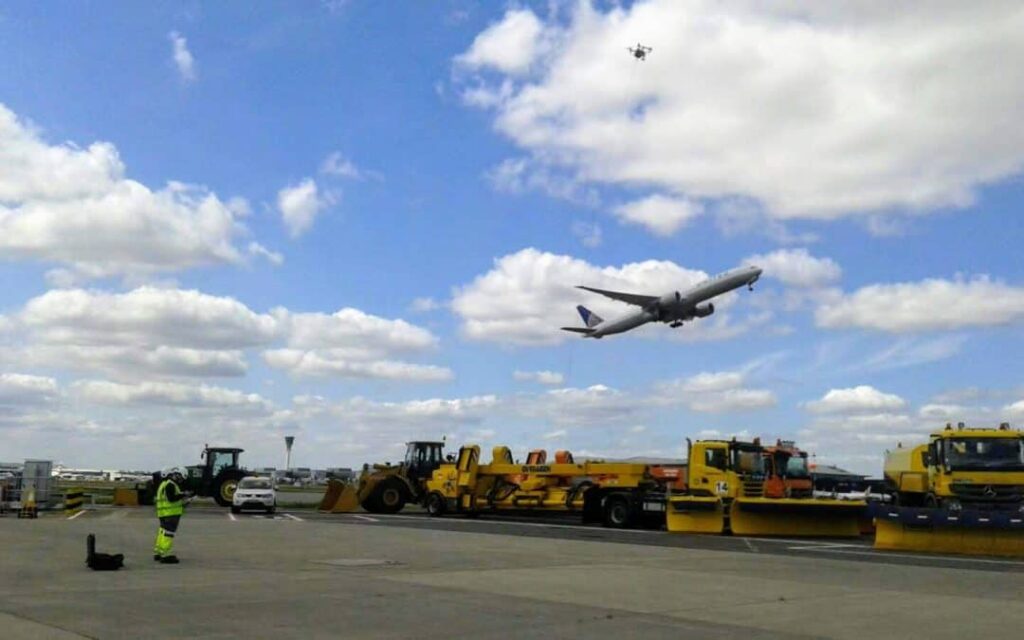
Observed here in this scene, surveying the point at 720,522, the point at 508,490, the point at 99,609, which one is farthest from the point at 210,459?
the point at 99,609

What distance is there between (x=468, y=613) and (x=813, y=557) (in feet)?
34.6

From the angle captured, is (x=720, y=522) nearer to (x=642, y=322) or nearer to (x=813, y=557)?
(x=813, y=557)

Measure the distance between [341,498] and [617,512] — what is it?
1445 cm

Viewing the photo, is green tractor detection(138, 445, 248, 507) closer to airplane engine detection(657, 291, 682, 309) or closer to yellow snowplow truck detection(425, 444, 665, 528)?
yellow snowplow truck detection(425, 444, 665, 528)

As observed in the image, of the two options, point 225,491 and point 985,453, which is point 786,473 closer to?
point 985,453

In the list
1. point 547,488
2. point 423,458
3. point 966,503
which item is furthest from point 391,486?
point 966,503

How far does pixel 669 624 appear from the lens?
10.8 metres

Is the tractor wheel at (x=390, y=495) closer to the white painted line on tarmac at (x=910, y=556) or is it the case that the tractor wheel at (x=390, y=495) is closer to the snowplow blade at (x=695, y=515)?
the snowplow blade at (x=695, y=515)

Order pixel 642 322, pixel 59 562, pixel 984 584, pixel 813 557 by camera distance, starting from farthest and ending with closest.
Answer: pixel 642 322
pixel 813 557
pixel 59 562
pixel 984 584

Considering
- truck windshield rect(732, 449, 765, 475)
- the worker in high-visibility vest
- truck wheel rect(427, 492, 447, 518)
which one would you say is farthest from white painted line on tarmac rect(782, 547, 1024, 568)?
truck wheel rect(427, 492, 447, 518)

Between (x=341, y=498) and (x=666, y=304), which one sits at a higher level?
(x=666, y=304)

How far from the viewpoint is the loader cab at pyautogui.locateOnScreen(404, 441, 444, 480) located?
134ft

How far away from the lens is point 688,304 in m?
59.5

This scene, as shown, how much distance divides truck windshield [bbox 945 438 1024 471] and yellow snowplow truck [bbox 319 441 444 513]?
2146 centimetres
